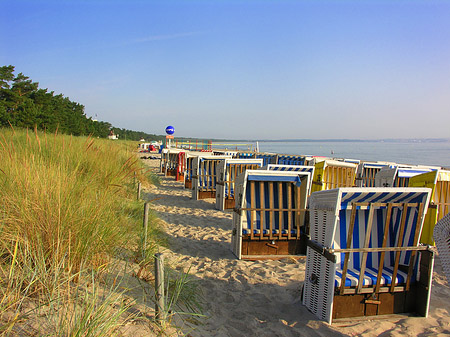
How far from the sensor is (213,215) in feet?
25.1

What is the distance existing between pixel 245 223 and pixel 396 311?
2209 mm

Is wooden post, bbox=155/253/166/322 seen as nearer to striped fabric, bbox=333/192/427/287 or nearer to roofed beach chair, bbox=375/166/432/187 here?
striped fabric, bbox=333/192/427/287

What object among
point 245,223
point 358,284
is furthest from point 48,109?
point 358,284

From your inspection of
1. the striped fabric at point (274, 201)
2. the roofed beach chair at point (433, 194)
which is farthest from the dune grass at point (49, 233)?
the roofed beach chair at point (433, 194)

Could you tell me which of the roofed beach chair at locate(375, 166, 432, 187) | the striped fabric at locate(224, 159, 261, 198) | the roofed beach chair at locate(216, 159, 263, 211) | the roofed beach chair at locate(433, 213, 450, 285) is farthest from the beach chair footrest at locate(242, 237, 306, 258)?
the striped fabric at locate(224, 159, 261, 198)

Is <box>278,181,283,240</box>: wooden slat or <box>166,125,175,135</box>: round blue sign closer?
<box>278,181,283,240</box>: wooden slat

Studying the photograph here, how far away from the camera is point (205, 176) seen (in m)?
9.50

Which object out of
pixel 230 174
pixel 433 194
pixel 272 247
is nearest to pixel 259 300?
pixel 272 247

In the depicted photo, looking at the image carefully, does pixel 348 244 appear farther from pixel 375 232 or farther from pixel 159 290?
pixel 159 290

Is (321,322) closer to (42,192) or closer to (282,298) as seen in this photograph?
(282,298)

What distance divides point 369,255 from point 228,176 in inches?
200

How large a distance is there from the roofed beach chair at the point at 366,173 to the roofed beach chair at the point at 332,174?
7.12ft

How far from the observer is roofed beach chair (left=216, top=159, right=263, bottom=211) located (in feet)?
25.9

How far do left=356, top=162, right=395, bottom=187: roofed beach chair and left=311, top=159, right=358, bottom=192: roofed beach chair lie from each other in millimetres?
2169
